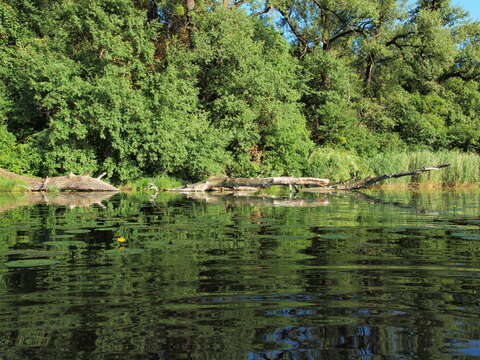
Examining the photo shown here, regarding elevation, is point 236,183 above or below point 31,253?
above

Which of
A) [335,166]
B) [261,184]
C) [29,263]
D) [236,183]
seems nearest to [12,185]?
[236,183]

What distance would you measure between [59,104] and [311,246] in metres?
20.6

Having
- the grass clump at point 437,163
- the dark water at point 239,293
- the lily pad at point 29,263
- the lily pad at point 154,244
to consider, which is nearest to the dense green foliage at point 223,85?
the grass clump at point 437,163

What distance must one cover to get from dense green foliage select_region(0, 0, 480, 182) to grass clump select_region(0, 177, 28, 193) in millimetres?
2219

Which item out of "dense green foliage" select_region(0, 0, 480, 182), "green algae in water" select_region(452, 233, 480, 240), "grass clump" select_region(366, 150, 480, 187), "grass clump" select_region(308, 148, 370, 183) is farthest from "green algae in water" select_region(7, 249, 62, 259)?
"grass clump" select_region(366, 150, 480, 187)

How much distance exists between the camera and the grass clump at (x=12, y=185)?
20.3 meters

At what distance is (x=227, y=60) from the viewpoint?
94.1 feet

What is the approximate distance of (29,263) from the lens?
546 centimetres

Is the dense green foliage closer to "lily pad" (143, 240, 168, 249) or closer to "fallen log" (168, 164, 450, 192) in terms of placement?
"fallen log" (168, 164, 450, 192)

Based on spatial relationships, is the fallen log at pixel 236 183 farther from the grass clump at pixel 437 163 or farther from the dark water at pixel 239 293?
the dark water at pixel 239 293

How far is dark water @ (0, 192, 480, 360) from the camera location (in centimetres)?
296

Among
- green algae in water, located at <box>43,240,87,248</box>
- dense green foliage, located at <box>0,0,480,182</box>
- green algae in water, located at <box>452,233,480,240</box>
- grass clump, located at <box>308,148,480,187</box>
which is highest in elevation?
A: dense green foliage, located at <box>0,0,480,182</box>

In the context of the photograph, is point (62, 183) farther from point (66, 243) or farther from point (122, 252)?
point (122, 252)

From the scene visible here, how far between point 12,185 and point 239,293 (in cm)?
1867
